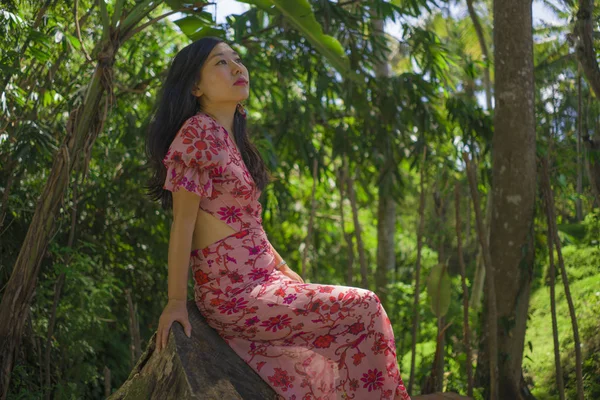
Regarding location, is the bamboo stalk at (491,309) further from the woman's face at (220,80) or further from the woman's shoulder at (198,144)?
the woman's shoulder at (198,144)

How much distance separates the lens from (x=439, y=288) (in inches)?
154

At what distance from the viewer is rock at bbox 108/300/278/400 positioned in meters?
2.24

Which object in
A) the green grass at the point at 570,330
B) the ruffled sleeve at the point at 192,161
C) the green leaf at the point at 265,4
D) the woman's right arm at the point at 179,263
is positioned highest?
the green leaf at the point at 265,4

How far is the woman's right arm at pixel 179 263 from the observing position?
2363 mm

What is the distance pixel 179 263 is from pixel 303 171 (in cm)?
403

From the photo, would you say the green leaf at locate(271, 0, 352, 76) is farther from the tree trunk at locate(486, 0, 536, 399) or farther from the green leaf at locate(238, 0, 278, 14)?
the tree trunk at locate(486, 0, 536, 399)

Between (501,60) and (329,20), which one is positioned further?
(329,20)

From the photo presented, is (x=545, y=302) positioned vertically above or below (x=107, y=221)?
below

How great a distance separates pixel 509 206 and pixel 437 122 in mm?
2370

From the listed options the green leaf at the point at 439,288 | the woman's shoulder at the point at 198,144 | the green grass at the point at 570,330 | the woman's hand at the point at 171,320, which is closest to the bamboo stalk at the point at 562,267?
the green leaf at the point at 439,288

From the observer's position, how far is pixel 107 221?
5930mm

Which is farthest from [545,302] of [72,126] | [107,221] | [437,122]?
[72,126]

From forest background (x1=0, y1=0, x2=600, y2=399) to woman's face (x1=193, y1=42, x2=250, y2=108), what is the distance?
1.10m

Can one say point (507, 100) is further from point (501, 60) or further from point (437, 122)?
point (437, 122)
